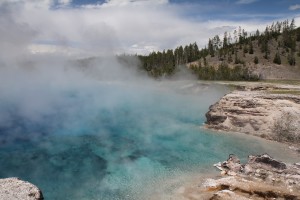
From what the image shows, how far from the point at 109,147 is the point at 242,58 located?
366ft

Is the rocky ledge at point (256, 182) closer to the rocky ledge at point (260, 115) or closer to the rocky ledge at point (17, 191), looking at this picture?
the rocky ledge at point (260, 115)

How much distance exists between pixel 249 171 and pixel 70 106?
205 ft

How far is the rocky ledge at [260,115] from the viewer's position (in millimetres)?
49062

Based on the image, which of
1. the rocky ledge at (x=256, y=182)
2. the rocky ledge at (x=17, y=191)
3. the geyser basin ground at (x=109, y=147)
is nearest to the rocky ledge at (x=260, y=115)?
the geyser basin ground at (x=109, y=147)

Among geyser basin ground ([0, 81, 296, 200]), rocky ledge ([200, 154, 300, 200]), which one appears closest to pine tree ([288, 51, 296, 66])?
geyser basin ground ([0, 81, 296, 200])

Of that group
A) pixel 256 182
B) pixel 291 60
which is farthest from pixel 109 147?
pixel 291 60

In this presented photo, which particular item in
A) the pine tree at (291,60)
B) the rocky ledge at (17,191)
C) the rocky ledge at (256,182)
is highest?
the pine tree at (291,60)

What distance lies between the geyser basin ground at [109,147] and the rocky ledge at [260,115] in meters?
2.72

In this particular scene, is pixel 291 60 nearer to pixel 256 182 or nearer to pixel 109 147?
pixel 109 147

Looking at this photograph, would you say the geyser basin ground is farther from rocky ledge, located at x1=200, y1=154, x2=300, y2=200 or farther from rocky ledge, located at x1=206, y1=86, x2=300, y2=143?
rocky ledge, located at x1=200, y1=154, x2=300, y2=200

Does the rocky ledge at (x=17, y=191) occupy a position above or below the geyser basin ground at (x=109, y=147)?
above

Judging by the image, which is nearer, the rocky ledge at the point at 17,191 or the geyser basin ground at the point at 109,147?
the rocky ledge at the point at 17,191

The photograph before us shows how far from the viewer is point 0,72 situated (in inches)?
6644

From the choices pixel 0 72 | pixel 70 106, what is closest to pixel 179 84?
pixel 70 106
